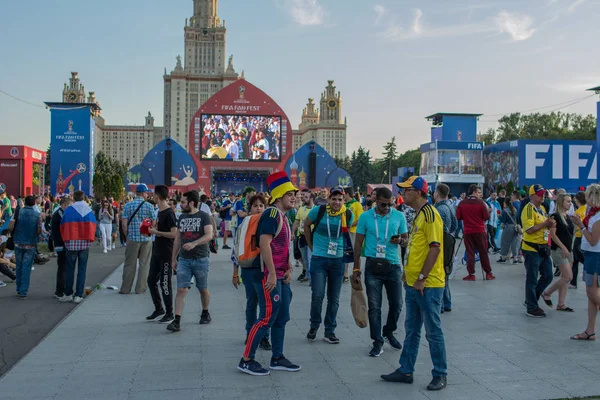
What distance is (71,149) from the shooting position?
48.7 metres

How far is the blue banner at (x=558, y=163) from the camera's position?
48281 mm

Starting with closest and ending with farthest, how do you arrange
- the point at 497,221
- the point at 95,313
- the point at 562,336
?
the point at 562,336 → the point at 95,313 → the point at 497,221

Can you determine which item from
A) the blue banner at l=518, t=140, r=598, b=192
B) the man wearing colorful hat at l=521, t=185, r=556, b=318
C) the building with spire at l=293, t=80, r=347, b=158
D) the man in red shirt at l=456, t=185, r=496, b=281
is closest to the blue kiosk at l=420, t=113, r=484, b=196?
the blue banner at l=518, t=140, r=598, b=192

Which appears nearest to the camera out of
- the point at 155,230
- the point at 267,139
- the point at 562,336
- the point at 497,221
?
the point at 562,336

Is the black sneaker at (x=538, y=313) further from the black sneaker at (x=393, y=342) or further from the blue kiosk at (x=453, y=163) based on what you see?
the blue kiosk at (x=453, y=163)

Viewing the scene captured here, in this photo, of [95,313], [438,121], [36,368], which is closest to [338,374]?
[36,368]

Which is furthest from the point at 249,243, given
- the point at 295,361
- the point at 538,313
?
the point at 538,313

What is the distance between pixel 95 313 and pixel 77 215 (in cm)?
161

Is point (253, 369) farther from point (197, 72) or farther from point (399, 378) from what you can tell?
point (197, 72)

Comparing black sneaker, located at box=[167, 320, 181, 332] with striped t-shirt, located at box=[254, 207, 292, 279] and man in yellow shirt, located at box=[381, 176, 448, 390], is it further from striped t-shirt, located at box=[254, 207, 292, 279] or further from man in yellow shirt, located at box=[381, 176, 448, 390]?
man in yellow shirt, located at box=[381, 176, 448, 390]

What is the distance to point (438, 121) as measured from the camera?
70250mm

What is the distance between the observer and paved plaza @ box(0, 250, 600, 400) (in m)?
4.51

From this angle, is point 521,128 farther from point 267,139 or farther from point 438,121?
point 267,139

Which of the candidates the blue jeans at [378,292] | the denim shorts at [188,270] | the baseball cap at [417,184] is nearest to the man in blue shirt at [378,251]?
the blue jeans at [378,292]
